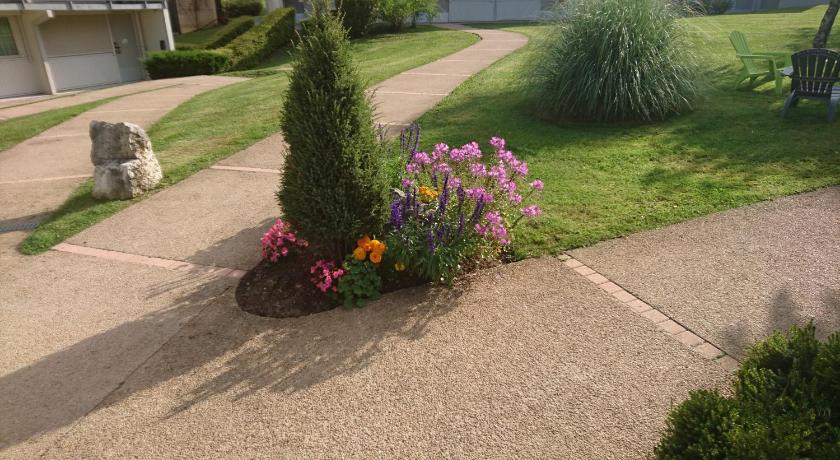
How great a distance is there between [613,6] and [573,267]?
213 inches

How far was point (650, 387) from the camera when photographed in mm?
3023

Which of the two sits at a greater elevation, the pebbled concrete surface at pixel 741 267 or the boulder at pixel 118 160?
the boulder at pixel 118 160

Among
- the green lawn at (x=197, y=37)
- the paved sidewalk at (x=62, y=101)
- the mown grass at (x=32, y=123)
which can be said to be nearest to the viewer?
the mown grass at (x=32, y=123)

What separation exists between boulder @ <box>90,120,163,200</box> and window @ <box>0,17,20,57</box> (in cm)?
1561

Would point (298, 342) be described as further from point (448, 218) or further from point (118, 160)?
point (118, 160)

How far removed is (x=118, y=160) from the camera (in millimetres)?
6434

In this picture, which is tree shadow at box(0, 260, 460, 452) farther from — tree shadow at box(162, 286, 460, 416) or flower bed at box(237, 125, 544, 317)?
flower bed at box(237, 125, 544, 317)

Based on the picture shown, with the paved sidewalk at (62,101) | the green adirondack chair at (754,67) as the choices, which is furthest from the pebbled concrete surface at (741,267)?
the paved sidewalk at (62,101)

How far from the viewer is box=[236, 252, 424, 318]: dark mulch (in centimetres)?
402

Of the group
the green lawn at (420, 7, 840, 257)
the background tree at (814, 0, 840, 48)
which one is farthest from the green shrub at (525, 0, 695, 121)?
the background tree at (814, 0, 840, 48)

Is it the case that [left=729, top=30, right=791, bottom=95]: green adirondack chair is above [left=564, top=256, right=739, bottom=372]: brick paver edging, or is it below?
above

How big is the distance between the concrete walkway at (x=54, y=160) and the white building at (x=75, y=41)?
22.2ft

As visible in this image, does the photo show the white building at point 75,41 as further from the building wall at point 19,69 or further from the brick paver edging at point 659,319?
the brick paver edging at point 659,319

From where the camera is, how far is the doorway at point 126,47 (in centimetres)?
2069
